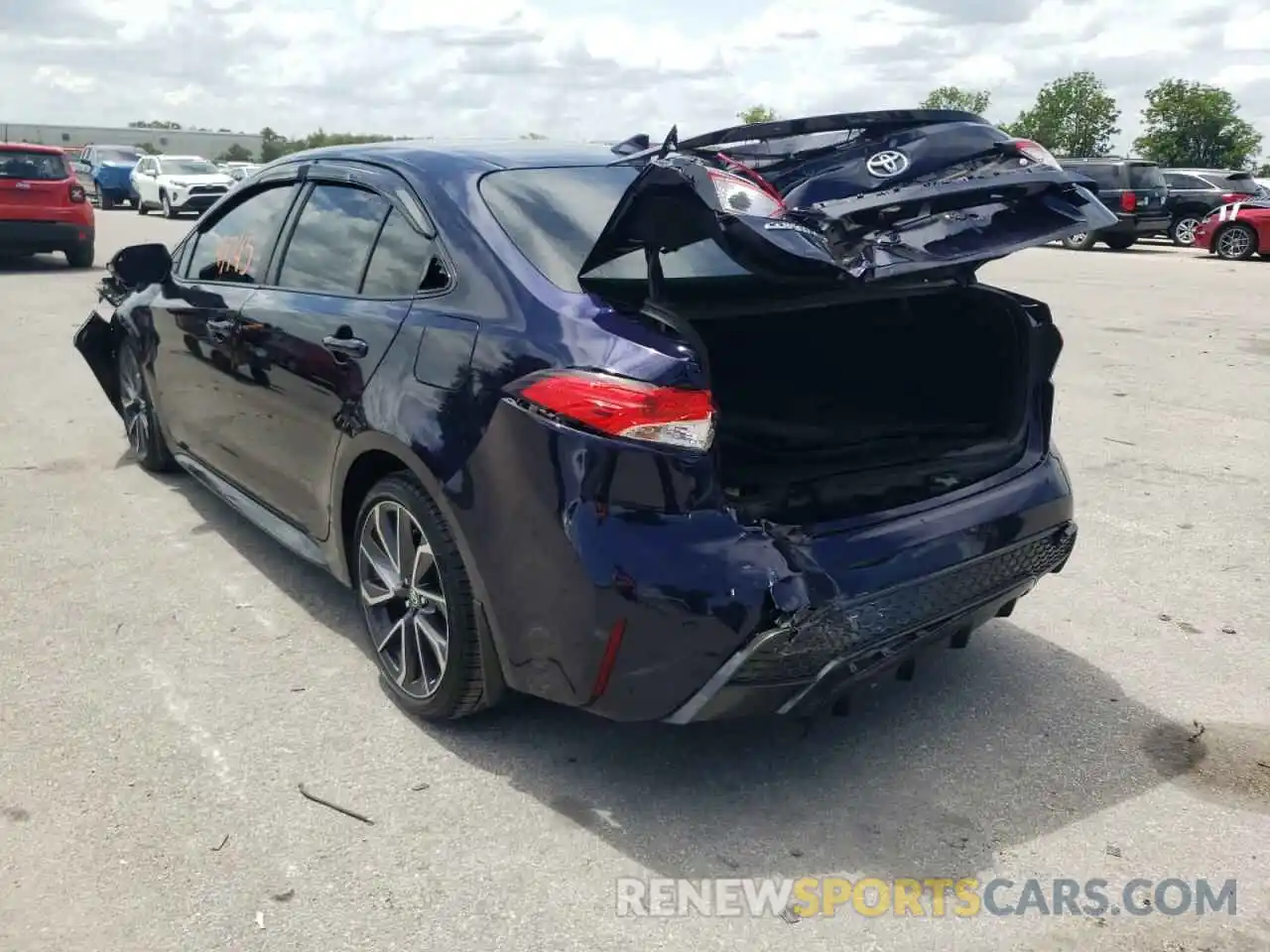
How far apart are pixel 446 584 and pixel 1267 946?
84.2 inches

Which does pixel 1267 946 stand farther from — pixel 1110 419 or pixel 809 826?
pixel 1110 419

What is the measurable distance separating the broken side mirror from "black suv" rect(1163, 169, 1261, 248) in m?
24.1

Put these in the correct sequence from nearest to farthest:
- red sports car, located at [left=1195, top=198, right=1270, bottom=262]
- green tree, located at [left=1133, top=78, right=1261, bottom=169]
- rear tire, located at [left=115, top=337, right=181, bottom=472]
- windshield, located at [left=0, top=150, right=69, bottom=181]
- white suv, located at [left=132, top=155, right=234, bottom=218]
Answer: rear tire, located at [left=115, top=337, right=181, bottom=472]
windshield, located at [left=0, top=150, right=69, bottom=181]
red sports car, located at [left=1195, top=198, right=1270, bottom=262]
white suv, located at [left=132, top=155, right=234, bottom=218]
green tree, located at [left=1133, top=78, right=1261, bottom=169]

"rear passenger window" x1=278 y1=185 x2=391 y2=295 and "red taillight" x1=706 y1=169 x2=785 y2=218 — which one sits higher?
"red taillight" x1=706 y1=169 x2=785 y2=218

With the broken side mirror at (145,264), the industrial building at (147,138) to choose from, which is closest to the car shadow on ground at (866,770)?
the broken side mirror at (145,264)

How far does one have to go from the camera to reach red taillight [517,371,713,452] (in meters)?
2.75

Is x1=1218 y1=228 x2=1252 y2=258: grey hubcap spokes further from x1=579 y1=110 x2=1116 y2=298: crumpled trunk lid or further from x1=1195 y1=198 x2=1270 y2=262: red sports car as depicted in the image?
x1=579 y1=110 x2=1116 y2=298: crumpled trunk lid

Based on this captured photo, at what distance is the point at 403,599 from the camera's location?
11.6 ft

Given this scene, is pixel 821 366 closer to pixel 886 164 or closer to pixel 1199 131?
pixel 886 164

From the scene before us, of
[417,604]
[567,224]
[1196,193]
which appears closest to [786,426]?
[567,224]

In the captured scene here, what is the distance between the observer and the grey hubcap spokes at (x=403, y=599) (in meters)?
3.37

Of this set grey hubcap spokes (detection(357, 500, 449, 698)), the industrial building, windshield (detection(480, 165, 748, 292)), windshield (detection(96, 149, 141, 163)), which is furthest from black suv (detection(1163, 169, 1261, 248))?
the industrial building

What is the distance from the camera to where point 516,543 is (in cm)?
293

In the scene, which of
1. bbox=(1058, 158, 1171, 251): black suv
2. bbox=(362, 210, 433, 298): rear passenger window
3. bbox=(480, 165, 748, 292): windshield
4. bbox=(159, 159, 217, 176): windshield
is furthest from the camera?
bbox=(159, 159, 217, 176): windshield
